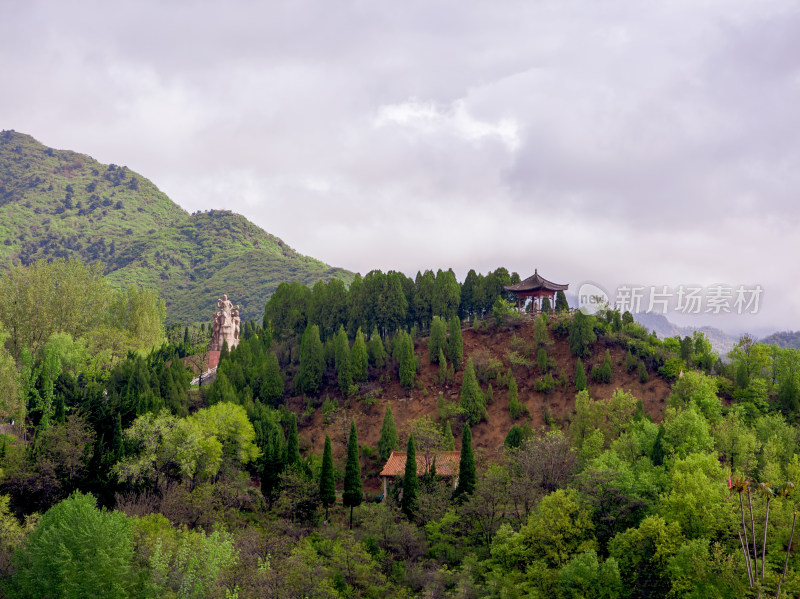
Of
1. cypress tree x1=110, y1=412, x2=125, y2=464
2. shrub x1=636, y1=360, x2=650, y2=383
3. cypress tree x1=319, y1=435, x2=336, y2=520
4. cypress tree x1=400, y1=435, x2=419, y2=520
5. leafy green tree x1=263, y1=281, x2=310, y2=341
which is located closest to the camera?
cypress tree x1=110, y1=412, x2=125, y2=464

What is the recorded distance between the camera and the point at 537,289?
6034 centimetres

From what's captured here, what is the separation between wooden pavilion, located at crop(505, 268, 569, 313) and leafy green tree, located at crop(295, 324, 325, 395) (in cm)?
1692

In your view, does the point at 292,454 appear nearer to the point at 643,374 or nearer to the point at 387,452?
the point at 387,452

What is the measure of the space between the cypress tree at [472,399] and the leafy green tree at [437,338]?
505 centimetres

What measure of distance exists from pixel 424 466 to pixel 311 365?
1685 cm

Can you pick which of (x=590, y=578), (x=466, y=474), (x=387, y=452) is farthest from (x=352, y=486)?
(x=590, y=578)

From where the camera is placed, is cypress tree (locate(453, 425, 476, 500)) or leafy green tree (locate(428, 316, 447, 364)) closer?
cypress tree (locate(453, 425, 476, 500))

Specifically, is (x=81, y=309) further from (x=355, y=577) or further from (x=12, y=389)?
(x=355, y=577)

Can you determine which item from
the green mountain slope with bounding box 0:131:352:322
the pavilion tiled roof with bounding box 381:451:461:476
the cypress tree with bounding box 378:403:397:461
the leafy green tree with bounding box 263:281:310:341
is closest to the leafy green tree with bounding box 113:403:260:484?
the pavilion tiled roof with bounding box 381:451:461:476

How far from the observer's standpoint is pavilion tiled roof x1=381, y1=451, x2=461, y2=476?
42594mm

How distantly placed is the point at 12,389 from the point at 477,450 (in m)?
29.2

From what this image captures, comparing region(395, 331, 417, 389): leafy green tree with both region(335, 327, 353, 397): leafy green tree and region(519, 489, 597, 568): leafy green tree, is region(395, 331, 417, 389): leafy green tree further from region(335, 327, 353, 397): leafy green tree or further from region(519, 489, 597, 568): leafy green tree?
region(519, 489, 597, 568): leafy green tree

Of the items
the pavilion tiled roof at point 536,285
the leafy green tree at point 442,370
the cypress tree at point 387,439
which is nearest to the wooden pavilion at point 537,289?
the pavilion tiled roof at point 536,285

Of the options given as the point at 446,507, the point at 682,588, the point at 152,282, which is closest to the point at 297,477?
the point at 446,507
